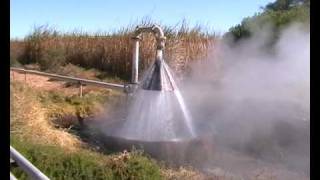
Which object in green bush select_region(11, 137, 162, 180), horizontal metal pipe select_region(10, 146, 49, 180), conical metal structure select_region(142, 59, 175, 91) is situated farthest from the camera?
conical metal structure select_region(142, 59, 175, 91)

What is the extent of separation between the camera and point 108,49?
63.5 ft

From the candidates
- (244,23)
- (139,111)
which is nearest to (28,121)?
(139,111)

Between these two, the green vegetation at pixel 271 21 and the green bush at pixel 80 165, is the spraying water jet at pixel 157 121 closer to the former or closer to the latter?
the green bush at pixel 80 165

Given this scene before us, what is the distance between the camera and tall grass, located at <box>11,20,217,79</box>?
1686cm

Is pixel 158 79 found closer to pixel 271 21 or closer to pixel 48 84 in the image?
pixel 48 84

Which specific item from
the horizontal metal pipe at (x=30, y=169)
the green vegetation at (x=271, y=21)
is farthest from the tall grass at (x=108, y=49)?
the horizontal metal pipe at (x=30, y=169)

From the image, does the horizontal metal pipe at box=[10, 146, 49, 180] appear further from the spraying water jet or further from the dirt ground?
the dirt ground

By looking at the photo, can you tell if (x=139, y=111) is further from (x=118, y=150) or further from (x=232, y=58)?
(x=232, y=58)

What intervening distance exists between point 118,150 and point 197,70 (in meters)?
8.60

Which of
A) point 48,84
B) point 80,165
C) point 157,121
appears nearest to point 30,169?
point 80,165

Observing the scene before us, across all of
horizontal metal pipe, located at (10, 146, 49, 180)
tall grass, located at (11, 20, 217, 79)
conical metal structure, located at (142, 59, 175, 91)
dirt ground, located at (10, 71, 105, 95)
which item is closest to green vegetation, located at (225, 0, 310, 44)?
tall grass, located at (11, 20, 217, 79)

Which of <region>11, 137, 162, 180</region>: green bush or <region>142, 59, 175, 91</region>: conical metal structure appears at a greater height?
<region>142, 59, 175, 91</region>: conical metal structure

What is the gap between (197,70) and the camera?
1694 centimetres

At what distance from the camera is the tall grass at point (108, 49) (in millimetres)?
16859
